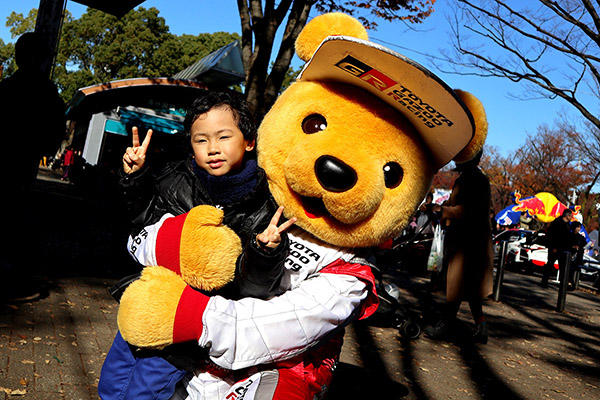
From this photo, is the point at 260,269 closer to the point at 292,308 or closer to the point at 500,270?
the point at 292,308

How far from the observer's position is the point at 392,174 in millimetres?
1876

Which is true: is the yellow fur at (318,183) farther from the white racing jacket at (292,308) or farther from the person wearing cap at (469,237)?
the person wearing cap at (469,237)

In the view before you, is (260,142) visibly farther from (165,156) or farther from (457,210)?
(457,210)

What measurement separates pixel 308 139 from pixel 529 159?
36546 millimetres

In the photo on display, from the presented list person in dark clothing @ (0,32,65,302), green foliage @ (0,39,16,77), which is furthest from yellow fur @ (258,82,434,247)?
green foliage @ (0,39,16,77)

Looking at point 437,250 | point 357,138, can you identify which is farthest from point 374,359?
point 357,138

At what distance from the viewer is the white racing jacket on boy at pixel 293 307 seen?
156 centimetres

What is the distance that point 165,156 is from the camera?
7.38 feet

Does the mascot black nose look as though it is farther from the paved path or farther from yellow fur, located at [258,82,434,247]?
the paved path

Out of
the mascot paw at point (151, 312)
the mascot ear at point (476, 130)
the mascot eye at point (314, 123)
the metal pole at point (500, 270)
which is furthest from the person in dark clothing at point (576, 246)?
the mascot paw at point (151, 312)

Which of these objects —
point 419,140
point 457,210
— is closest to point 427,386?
point 457,210

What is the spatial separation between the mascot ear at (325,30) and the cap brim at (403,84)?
0.14 metres

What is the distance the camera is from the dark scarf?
1796 millimetres

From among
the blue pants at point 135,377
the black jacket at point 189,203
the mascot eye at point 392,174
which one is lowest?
the blue pants at point 135,377
